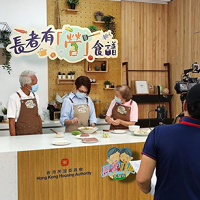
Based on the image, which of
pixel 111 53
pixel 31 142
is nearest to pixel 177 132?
pixel 31 142

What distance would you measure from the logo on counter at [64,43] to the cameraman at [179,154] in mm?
3939

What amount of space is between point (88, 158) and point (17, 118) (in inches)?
54.2

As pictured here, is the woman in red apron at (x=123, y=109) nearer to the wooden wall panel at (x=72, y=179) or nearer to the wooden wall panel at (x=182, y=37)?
the wooden wall panel at (x=72, y=179)

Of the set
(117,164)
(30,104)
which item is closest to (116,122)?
(117,164)

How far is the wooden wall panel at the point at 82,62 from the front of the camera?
5.68 meters

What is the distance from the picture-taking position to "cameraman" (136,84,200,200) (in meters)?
1.42

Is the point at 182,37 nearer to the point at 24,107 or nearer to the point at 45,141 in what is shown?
the point at 24,107

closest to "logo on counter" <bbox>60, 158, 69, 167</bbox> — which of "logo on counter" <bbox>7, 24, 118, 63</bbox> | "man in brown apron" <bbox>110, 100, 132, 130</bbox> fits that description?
"man in brown apron" <bbox>110, 100, 132, 130</bbox>

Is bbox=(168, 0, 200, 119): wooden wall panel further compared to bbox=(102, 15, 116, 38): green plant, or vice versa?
bbox=(102, 15, 116, 38): green plant

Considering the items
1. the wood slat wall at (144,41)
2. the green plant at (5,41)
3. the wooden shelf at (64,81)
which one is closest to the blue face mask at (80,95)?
the wooden shelf at (64,81)

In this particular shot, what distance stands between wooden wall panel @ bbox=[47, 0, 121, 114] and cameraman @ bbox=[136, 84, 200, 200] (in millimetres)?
4397

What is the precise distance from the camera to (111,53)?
5.43 meters

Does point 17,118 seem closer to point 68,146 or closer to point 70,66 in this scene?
point 68,146

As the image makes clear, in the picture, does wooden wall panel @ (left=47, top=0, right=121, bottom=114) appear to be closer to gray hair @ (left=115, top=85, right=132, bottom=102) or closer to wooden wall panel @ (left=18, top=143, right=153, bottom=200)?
gray hair @ (left=115, top=85, right=132, bottom=102)
